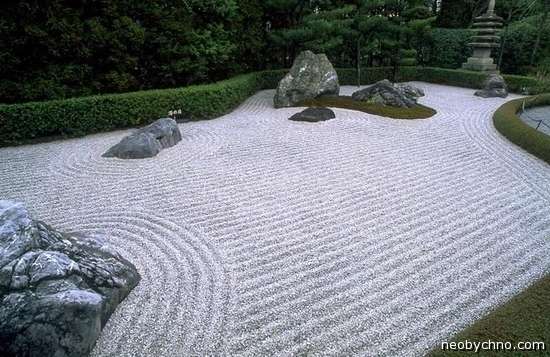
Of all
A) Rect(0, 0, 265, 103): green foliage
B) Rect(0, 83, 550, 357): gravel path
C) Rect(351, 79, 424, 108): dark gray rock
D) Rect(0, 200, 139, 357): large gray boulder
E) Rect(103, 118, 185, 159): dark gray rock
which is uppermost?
Rect(0, 0, 265, 103): green foliage

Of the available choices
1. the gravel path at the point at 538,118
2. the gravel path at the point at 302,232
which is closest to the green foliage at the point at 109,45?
the gravel path at the point at 302,232

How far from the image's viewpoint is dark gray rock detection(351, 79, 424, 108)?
12.5m

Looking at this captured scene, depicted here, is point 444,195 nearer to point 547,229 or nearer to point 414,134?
point 547,229

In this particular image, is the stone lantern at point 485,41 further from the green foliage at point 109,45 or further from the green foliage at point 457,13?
the green foliage at point 109,45

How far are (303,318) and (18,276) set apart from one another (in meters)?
2.50

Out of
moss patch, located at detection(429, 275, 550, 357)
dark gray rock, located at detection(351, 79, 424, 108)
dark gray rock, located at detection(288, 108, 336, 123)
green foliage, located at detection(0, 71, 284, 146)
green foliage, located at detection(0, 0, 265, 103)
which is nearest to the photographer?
moss patch, located at detection(429, 275, 550, 357)

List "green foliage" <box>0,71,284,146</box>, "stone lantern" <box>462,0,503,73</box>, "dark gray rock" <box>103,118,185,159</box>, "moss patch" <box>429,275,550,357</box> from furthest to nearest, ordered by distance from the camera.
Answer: "stone lantern" <box>462,0,503,73</box> < "green foliage" <box>0,71,284,146</box> < "dark gray rock" <box>103,118,185,159</box> < "moss patch" <box>429,275,550,357</box>

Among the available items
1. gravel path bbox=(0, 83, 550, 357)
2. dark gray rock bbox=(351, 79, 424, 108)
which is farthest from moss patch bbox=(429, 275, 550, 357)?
dark gray rock bbox=(351, 79, 424, 108)

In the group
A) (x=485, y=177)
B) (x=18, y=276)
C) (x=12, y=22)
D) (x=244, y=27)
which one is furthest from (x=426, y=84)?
(x=18, y=276)

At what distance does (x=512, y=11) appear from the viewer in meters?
20.2

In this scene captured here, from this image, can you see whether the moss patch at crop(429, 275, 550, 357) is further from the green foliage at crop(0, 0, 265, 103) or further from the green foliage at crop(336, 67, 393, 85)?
the green foliage at crop(336, 67, 393, 85)

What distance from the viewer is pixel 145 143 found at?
784 centimetres

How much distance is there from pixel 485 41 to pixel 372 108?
34.8 ft

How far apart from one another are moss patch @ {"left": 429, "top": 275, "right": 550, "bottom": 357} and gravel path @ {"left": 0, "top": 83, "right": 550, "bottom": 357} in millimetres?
296
